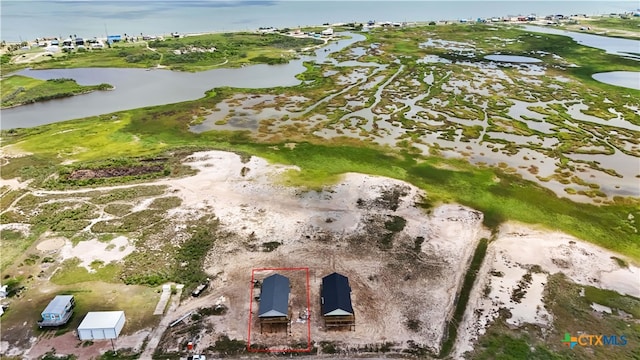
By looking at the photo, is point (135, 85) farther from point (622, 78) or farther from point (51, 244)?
point (622, 78)

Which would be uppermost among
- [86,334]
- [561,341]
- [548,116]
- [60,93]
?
[60,93]

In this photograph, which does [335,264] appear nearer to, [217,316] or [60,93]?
[217,316]

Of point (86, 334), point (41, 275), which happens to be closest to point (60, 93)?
point (41, 275)

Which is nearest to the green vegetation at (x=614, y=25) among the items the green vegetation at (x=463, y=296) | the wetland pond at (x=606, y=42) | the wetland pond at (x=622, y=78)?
the wetland pond at (x=606, y=42)

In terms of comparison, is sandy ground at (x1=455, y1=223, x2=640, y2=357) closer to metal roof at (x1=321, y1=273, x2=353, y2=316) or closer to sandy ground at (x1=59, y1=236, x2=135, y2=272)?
metal roof at (x1=321, y1=273, x2=353, y2=316)

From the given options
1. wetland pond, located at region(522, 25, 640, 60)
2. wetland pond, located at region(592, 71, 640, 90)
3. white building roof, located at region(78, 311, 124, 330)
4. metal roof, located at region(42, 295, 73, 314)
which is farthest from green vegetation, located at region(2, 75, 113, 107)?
wetland pond, located at region(522, 25, 640, 60)

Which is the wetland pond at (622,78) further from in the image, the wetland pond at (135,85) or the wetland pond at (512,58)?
the wetland pond at (135,85)

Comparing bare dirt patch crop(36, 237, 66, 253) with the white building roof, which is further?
bare dirt patch crop(36, 237, 66, 253)
